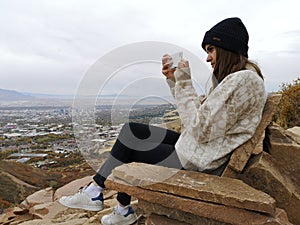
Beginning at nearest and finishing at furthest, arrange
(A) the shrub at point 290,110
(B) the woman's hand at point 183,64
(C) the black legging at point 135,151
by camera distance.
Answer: (B) the woman's hand at point 183,64 → (C) the black legging at point 135,151 → (A) the shrub at point 290,110

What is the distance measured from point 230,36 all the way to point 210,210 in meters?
1.36

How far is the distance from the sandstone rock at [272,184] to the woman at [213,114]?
0.73 ft

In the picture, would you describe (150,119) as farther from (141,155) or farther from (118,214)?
(118,214)

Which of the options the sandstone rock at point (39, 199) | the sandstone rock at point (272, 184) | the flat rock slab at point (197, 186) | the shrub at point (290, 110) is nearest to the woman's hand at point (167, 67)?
the flat rock slab at point (197, 186)

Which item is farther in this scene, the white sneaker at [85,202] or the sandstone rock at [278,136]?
the white sneaker at [85,202]

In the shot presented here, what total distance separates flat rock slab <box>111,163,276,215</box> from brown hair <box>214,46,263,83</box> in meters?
0.86

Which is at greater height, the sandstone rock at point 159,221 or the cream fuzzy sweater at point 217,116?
the cream fuzzy sweater at point 217,116

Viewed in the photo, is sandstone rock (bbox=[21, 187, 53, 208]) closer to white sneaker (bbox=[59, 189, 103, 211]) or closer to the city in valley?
the city in valley

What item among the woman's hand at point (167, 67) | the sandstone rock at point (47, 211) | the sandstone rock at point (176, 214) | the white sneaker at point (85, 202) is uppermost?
the woman's hand at point (167, 67)

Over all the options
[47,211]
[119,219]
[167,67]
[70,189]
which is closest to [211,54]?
[167,67]

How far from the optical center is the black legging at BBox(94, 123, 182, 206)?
102 inches

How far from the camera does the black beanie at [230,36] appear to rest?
2242 mm

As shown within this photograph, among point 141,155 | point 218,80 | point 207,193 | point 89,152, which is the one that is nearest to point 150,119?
point 141,155

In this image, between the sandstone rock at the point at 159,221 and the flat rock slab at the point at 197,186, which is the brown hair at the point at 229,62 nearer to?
the flat rock slab at the point at 197,186
